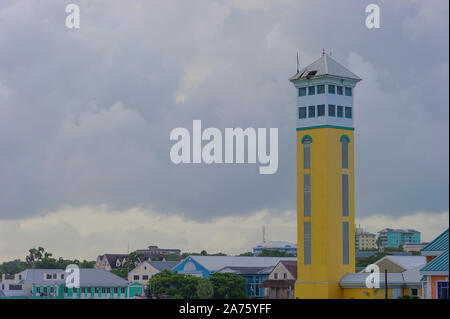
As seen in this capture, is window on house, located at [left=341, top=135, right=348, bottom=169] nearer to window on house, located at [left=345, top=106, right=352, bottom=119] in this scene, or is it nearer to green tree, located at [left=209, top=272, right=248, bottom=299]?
window on house, located at [left=345, top=106, right=352, bottom=119]

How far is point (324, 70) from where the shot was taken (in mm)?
81250

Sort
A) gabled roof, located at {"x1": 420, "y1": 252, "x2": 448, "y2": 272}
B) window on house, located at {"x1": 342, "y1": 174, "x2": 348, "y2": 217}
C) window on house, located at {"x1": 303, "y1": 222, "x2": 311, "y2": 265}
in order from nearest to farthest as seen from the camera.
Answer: gabled roof, located at {"x1": 420, "y1": 252, "x2": 448, "y2": 272} < window on house, located at {"x1": 342, "y1": 174, "x2": 348, "y2": 217} < window on house, located at {"x1": 303, "y1": 222, "x2": 311, "y2": 265}

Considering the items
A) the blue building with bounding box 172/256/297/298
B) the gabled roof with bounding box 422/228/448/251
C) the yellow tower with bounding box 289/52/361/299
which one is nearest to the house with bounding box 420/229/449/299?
the gabled roof with bounding box 422/228/448/251

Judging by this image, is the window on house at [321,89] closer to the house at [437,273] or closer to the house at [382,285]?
the house at [382,285]

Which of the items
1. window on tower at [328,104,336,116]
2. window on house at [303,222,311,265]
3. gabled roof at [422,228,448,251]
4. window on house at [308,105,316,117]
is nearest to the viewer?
gabled roof at [422,228,448,251]

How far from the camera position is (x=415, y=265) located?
266ft

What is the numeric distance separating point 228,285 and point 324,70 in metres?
22.7

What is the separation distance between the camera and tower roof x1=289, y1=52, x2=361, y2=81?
267 ft

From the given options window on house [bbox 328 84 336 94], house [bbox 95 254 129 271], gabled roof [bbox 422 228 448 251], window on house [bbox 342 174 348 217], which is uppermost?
window on house [bbox 328 84 336 94]

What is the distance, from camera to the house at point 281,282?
3514 inches

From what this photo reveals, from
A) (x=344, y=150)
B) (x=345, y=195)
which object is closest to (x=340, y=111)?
(x=344, y=150)

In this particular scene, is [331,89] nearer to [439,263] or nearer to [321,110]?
[321,110]

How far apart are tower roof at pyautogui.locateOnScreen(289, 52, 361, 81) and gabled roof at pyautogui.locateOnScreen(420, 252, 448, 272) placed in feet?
95.5
